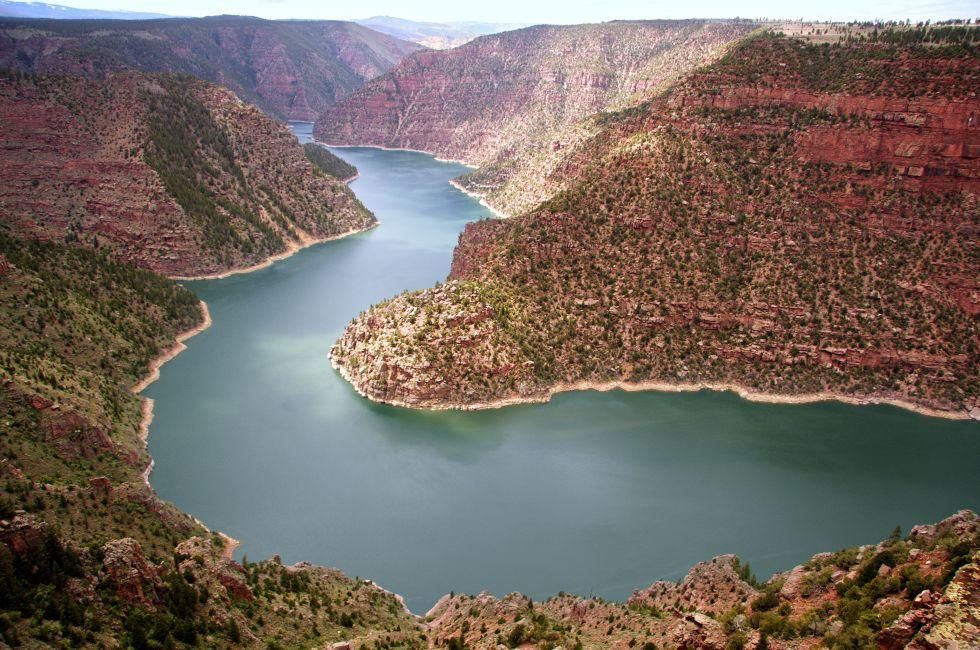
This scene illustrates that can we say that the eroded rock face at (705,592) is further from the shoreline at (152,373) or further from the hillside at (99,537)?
the shoreline at (152,373)

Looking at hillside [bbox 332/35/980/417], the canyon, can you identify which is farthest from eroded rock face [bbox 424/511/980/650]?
hillside [bbox 332/35/980/417]

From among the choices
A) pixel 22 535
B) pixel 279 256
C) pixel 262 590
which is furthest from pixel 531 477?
pixel 279 256

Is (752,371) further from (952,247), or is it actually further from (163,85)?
(163,85)

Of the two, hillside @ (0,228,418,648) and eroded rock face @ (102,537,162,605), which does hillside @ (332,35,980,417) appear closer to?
hillside @ (0,228,418,648)

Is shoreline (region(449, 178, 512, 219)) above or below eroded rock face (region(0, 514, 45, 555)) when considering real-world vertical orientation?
above

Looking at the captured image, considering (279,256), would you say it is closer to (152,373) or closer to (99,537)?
(152,373)

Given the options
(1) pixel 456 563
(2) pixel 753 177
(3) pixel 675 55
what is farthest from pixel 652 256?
(3) pixel 675 55

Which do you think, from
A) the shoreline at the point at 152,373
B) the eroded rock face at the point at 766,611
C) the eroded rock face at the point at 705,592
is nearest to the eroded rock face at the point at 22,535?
the eroded rock face at the point at 766,611
